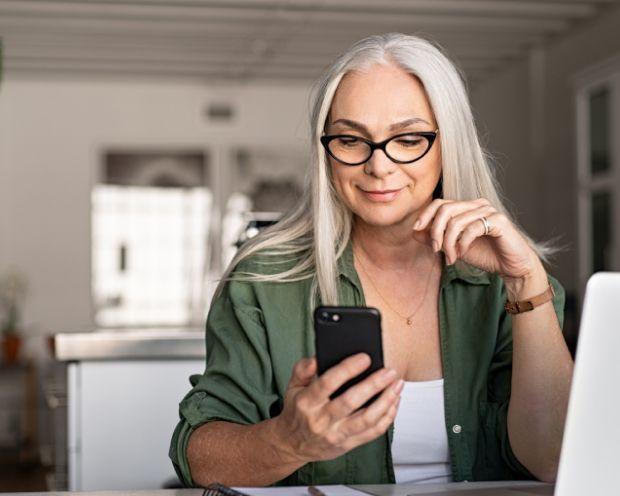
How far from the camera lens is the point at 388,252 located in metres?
1.74

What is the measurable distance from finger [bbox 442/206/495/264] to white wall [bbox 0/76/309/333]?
8284 mm

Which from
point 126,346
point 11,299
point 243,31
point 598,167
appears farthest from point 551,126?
point 126,346

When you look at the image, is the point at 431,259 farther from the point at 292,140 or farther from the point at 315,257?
the point at 292,140

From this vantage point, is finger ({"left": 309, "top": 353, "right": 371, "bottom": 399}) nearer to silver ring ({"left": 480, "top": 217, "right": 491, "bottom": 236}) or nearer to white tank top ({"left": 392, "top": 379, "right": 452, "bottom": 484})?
silver ring ({"left": 480, "top": 217, "right": 491, "bottom": 236})

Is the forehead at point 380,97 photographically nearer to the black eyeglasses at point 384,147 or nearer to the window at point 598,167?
the black eyeglasses at point 384,147

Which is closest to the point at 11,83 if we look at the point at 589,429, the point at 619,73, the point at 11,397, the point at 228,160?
the point at 228,160

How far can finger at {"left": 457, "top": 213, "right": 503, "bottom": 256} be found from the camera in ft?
4.51

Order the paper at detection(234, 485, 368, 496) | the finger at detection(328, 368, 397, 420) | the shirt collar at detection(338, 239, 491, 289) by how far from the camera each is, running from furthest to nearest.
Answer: the shirt collar at detection(338, 239, 491, 289) < the paper at detection(234, 485, 368, 496) < the finger at detection(328, 368, 397, 420)

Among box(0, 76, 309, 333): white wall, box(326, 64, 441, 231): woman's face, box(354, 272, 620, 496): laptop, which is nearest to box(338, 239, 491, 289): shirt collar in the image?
box(326, 64, 441, 231): woman's face

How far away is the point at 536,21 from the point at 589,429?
707cm

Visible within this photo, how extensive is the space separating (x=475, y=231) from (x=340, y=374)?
37cm

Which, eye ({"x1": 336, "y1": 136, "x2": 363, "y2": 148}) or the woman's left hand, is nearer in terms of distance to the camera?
the woman's left hand

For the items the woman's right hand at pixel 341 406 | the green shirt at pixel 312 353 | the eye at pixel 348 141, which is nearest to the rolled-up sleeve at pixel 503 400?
the green shirt at pixel 312 353

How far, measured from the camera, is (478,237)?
148cm
